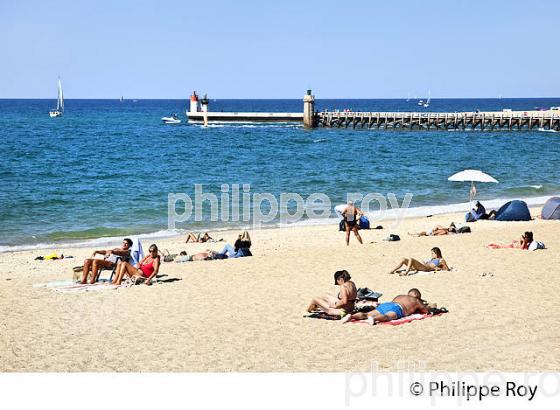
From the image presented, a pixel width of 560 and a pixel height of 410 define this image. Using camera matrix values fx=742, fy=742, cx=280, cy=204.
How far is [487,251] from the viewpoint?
50.7ft

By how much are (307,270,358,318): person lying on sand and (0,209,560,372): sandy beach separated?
0.24 m

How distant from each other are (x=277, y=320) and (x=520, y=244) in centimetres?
744

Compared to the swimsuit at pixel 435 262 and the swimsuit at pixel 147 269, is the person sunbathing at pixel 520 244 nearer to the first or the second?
the swimsuit at pixel 435 262

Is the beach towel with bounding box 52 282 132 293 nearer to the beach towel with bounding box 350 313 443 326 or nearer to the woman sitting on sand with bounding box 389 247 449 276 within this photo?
the beach towel with bounding box 350 313 443 326

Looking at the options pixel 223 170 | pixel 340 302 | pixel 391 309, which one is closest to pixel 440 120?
pixel 223 170

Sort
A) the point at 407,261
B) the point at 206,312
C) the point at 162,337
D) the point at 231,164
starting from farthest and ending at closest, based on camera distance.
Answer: the point at 231,164
the point at 407,261
the point at 206,312
the point at 162,337

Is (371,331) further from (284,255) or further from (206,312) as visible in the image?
(284,255)

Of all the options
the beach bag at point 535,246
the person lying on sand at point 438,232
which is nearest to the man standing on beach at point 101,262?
the beach bag at point 535,246

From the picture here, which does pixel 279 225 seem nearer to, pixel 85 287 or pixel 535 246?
pixel 535 246

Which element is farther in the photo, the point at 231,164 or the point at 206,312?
the point at 231,164

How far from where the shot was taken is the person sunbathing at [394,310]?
32.5ft

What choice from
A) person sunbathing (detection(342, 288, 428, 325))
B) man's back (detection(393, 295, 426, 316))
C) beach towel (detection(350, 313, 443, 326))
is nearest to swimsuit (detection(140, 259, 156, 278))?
person sunbathing (detection(342, 288, 428, 325))

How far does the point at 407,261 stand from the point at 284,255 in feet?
10.8
